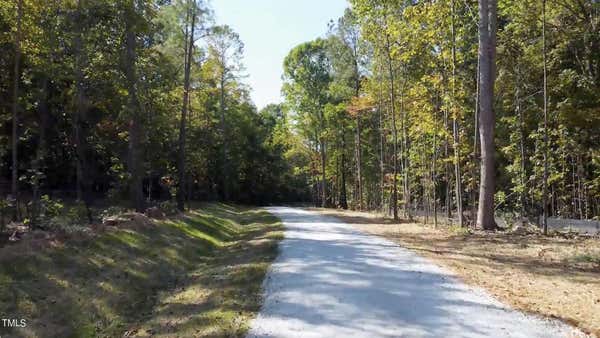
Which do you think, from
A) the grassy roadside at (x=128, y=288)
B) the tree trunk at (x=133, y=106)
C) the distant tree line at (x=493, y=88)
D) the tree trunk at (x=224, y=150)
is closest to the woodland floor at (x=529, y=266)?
the distant tree line at (x=493, y=88)

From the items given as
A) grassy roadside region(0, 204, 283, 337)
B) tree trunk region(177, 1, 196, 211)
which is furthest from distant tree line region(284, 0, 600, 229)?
grassy roadside region(0, 204, 283, 337)

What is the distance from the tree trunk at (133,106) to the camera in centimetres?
1482

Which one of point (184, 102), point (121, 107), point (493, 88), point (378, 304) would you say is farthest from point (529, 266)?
point (184, 102)

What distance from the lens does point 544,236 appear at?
13.0 meters

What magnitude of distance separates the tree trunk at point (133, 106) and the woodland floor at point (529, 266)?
9.45 m

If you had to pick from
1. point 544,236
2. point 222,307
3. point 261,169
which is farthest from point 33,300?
point 261,169

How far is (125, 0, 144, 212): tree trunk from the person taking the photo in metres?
14.8

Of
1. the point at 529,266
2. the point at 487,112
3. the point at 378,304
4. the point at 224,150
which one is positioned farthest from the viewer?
the point at 224,150

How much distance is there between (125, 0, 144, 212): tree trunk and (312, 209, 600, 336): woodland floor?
9452mm

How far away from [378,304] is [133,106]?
12614 millimetres

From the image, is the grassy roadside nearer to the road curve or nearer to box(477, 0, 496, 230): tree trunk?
the road curve

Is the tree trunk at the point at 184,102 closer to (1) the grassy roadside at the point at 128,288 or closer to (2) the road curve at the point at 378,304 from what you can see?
(1) the grassy roadside at the point at 128,288

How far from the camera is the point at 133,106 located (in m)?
16.1

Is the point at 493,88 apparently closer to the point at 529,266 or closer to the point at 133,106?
the point at 529,266
